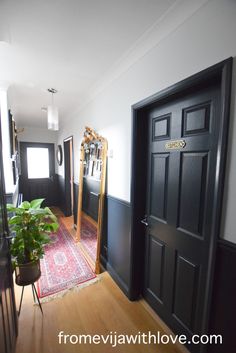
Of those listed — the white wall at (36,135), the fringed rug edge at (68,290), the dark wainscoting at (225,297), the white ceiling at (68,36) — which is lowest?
the fringed rug edge at (68,290)

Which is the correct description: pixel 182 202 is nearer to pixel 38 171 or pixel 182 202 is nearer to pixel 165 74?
pixel 165 74

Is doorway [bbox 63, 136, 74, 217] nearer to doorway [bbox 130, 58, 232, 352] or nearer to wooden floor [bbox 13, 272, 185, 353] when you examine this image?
wooden floor [bbox 13, 272, 185, 353]

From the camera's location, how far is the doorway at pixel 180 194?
1.08 meters

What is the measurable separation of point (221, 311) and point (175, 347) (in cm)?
70

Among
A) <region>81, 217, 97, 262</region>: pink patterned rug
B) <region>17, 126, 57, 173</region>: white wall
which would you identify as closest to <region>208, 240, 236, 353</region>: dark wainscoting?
<region>81, 217, 97, 262</region>: pink patterned rug

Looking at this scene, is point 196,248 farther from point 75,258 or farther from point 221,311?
point 75,258

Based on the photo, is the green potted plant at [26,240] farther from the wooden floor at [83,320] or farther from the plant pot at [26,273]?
the wooden floor at [83,320]

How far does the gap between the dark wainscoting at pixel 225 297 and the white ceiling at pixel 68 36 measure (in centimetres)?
156

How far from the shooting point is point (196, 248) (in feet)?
4.09

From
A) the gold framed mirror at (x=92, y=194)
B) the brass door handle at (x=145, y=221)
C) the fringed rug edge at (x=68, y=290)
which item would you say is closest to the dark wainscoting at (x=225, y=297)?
the brass door handle at (x=145, y=221)

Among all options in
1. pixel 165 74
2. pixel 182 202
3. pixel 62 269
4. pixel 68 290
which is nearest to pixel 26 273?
pixel 68 290

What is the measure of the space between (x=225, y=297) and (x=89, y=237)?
7.28 ft

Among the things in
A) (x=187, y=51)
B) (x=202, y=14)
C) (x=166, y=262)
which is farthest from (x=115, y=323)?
(x=202, y=14)

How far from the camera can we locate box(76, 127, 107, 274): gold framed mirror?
2.33m
